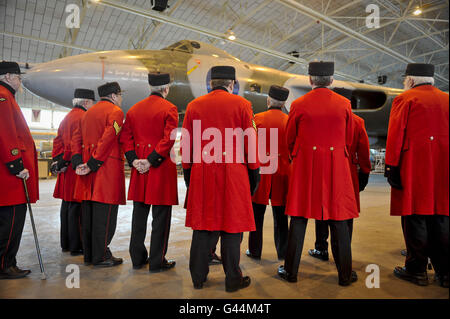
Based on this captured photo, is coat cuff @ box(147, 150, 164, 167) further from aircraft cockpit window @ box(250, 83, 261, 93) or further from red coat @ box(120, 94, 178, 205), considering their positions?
aircraft cockpit window @ box(250, 83, 261, 93)

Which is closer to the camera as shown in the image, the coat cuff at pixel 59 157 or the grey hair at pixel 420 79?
the grey hair at pixel 420 79

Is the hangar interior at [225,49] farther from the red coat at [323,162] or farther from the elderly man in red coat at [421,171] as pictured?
the red coat at [323,162]

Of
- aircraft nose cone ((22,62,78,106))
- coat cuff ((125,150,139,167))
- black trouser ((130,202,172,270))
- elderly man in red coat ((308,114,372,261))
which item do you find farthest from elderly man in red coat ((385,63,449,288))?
aircraft nose cone ((22,62,78,106))

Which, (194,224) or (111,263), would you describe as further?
(111,263)

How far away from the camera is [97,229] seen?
2.95 metres

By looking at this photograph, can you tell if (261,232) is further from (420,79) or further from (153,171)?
(420,79)

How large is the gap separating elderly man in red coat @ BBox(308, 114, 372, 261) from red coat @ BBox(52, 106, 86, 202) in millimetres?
2977

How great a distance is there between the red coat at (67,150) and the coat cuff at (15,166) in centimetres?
92

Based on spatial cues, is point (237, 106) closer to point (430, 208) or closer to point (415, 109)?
point (415, 109)

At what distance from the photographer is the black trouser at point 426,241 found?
2.39 m

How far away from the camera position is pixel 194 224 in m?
2.37

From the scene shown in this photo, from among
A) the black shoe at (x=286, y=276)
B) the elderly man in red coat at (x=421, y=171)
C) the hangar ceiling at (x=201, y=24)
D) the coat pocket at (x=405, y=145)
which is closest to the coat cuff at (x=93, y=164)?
the black shoe at (x=286, y=276)

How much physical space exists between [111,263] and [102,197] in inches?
27.0

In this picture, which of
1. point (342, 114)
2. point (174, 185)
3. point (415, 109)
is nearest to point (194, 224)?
point (174, 185)
